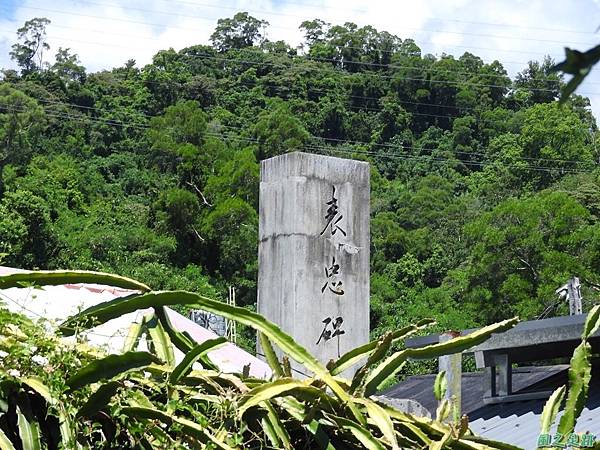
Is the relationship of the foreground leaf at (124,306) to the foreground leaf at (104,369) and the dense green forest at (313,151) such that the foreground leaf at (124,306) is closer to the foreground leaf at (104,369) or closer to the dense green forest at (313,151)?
the foreground leaf at (104,369)

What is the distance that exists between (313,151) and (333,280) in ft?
104

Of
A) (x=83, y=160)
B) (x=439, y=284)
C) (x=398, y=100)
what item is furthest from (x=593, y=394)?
(x=398, y=100)

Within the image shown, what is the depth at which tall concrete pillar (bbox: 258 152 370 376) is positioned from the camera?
5684 millimetres

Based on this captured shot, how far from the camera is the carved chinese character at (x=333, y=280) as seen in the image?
5.83 metres

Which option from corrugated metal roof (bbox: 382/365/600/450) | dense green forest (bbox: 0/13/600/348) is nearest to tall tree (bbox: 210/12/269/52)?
dense green forest (bbox: 0/13/600/348)

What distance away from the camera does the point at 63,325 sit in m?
1.27

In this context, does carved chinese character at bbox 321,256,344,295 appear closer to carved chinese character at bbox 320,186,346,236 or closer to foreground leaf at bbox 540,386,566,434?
carved chinese character at bbox 320,186,346,236

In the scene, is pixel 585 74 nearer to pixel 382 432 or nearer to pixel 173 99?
pixel 382 432

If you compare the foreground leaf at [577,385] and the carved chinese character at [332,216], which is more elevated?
the carved chinese character at [332,216]

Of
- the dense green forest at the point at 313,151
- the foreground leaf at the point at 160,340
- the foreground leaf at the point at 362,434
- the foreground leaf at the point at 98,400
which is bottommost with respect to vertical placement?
the foreground leaf at the point at 362,434

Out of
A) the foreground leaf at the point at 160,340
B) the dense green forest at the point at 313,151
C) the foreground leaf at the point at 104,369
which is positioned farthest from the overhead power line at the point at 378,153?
the foreground leaf at the point at 104,369

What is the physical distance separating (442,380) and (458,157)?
43454 millimetres

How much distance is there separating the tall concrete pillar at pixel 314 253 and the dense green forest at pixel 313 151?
11420mm

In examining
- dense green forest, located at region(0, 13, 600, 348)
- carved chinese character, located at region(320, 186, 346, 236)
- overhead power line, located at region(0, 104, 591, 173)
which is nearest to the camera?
carved chinese character, located at region(320, 186, 346, 236)
